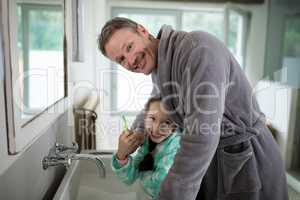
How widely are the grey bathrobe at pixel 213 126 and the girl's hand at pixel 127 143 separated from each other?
0.23 metres

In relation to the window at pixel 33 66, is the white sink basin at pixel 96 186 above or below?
below

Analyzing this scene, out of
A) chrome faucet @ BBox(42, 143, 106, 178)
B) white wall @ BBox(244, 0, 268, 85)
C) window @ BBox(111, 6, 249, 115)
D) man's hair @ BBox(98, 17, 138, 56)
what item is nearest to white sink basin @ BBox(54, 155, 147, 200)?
chrome faucet @ BBox(42, 143, 106, 178)

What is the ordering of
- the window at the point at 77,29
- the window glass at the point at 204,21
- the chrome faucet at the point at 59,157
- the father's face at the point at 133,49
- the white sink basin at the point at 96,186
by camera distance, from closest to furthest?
the father's face at the point at 133,49, the chrome faucet at the point at 59,157, the white sink basin at the point at 96,186, the window at the point at 77,29, the window glass at the point at 204,21

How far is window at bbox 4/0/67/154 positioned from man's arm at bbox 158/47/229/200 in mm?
388

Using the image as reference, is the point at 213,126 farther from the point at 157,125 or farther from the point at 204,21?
the point at 204,21

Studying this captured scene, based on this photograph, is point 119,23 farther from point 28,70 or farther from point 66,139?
point 66,139

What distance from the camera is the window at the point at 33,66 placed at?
2.09ft

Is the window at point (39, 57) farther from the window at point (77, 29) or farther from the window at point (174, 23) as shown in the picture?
the window at point (174, 23)

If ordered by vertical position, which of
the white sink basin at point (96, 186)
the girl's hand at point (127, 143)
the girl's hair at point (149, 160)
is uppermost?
the girl's hand at point (127, 143)

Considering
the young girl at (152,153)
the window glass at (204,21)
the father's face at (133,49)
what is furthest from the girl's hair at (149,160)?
the window glass at (204,21)

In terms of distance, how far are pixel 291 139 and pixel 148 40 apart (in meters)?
1.84

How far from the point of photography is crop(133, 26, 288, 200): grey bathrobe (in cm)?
63

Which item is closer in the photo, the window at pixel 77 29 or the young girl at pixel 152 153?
the young girl at pixel 152 153

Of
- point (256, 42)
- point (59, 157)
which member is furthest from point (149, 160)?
point (256, 42)
